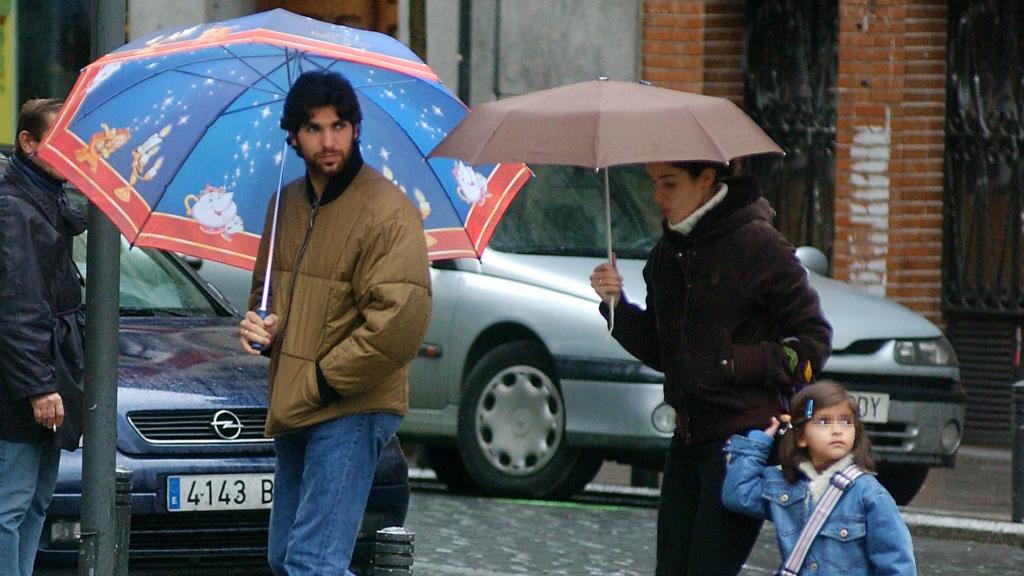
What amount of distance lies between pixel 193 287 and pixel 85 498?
289 cm

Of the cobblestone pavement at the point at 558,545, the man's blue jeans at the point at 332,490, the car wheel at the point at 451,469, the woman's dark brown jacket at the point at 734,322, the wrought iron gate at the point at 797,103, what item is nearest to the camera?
the woman's dark brown jacket at the point at 734,322

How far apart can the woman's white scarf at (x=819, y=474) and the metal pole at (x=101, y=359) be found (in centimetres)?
201

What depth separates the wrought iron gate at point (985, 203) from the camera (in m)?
15.0

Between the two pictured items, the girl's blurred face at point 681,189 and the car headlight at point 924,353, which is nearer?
the girl's blurred face at point 681,189

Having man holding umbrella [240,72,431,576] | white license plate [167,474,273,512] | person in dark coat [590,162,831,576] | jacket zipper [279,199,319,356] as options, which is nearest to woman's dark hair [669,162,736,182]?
person in dark coat [590,162,831,576]

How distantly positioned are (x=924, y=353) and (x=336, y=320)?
6024 mm

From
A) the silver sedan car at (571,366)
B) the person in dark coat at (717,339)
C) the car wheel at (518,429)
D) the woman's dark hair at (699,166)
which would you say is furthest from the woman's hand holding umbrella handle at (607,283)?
the car wheel at (518,429)

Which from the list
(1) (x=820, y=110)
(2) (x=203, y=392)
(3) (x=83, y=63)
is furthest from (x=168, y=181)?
(3) (x=83, y=63)

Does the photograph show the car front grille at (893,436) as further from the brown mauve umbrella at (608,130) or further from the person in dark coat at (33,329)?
the brown mauve umbrella at (608,130)

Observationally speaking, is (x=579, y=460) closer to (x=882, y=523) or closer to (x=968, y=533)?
(x=968, y=533)

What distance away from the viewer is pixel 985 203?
15305 mm

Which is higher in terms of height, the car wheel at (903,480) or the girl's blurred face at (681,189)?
the girl's blurred face at (681,189)

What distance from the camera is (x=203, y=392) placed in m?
7.88

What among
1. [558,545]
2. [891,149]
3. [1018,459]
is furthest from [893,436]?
[891,149]
